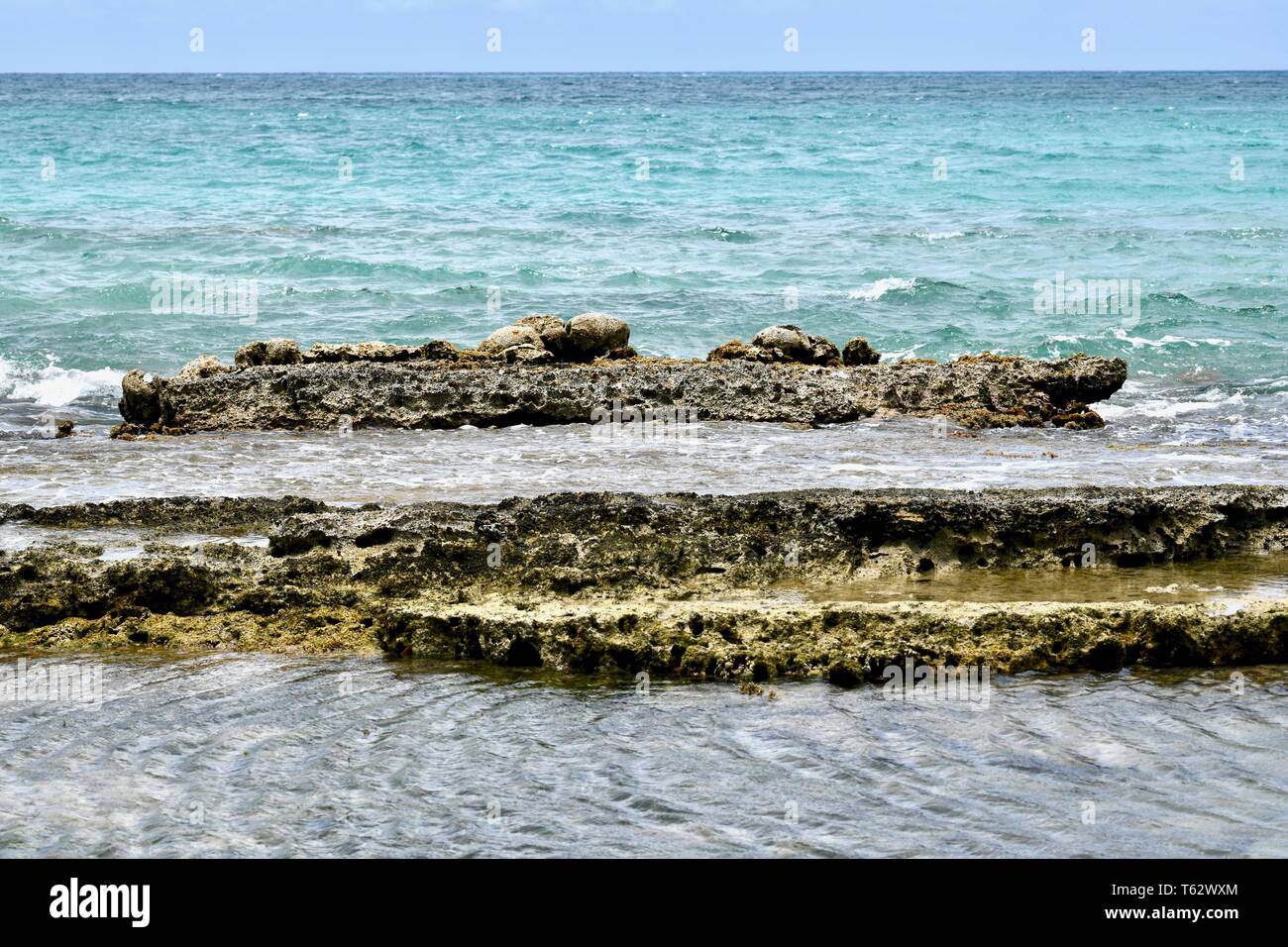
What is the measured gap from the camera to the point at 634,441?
405 inches

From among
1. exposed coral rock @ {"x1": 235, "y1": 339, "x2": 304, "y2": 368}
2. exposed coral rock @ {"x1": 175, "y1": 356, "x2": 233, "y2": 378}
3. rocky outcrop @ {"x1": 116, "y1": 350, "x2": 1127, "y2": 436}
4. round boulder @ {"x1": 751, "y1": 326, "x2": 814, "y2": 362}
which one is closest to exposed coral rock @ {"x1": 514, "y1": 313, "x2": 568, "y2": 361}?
rocky outcrop @ {"x1": 116, "y1": 350, "x2": 1127, "y2": 436}

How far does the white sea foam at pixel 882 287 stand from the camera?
19.4 metres

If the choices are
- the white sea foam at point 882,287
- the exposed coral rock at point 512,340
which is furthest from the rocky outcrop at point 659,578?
the white sea foam at point 882,287

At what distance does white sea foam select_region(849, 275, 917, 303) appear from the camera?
1942 cm

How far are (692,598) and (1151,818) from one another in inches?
90.5

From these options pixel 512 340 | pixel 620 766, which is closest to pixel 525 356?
pixel 512 340

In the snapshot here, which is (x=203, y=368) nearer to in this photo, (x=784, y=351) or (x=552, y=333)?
(x=552, y=333)

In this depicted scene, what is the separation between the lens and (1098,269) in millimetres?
22109

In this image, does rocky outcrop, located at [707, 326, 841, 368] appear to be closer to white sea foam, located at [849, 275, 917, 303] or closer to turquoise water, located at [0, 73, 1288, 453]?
turquoise water, located at [0, 73, 1288, 453]

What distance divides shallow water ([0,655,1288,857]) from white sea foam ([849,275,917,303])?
46.5 ft

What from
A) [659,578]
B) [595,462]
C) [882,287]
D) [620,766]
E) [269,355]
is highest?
[882,287]

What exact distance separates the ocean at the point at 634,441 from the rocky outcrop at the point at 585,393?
316 mm

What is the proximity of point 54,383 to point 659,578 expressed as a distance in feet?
31.3
